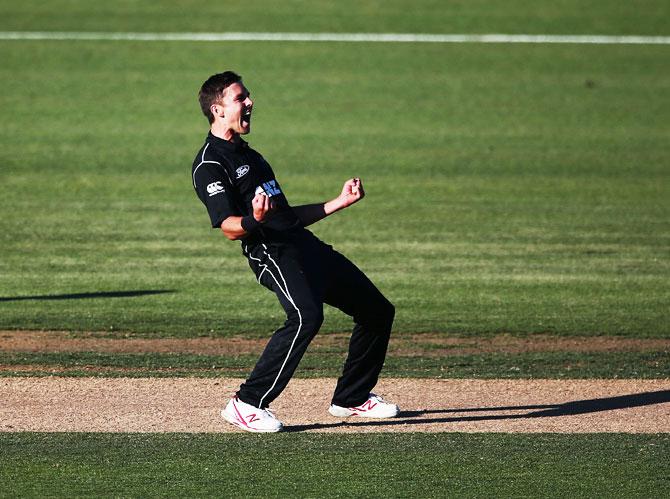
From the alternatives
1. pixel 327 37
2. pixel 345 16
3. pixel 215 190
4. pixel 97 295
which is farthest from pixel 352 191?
pixel 345 16

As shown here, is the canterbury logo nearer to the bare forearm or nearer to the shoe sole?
the bare forearm

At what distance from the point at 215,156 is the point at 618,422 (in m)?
3.21

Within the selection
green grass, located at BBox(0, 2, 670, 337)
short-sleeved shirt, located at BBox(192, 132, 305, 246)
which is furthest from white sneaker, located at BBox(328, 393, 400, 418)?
green grass, located at BBox(0, 2, 670, 337)

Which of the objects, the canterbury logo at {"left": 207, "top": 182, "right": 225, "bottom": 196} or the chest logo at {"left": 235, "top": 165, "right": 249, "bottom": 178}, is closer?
the canterbury logo at {"left": 207, "top": 182, "right": 225, "bottom": 196}

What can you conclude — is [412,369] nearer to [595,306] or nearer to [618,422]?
[618,422]

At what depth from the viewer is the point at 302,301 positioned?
7645 millimetres

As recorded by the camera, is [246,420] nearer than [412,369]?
Yes

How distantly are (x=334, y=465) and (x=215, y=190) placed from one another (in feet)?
5.83

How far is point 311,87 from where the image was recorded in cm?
2219

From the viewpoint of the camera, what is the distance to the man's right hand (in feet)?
23.4

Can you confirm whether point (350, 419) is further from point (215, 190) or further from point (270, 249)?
point (215, 190)

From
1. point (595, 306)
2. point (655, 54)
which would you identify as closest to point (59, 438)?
point (595, 306)

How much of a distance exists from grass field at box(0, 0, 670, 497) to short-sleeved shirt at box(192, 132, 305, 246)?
4.37 feet

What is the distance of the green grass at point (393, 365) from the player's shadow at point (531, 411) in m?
0.69
